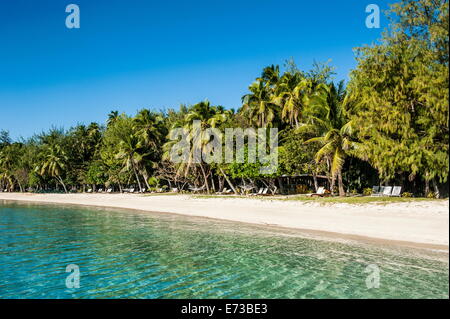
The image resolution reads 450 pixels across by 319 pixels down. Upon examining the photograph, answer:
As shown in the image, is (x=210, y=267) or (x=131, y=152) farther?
(x=131, y=152)

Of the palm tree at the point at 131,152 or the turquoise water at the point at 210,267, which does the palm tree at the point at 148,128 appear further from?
the turquoise water at the point at 210,267

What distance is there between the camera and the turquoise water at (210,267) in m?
8.12

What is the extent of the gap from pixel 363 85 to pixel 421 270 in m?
14.2

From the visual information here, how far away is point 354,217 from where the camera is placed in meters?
16.1

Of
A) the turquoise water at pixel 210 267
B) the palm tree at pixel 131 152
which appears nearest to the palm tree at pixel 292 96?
the turquoise water at pixel 210 267

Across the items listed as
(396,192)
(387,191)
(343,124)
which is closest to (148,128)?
(343,124)

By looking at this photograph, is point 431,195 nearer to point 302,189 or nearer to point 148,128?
point 302,189

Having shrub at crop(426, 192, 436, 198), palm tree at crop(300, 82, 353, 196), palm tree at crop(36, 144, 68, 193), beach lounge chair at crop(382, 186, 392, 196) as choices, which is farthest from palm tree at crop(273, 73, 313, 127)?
palm tree at crop(36, 144, 68, 193)

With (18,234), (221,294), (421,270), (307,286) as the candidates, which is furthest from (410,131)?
(18,234)

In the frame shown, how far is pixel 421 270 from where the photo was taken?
30.0 feet

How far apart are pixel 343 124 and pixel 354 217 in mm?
10540

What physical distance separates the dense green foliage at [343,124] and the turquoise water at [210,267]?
24.9ft
